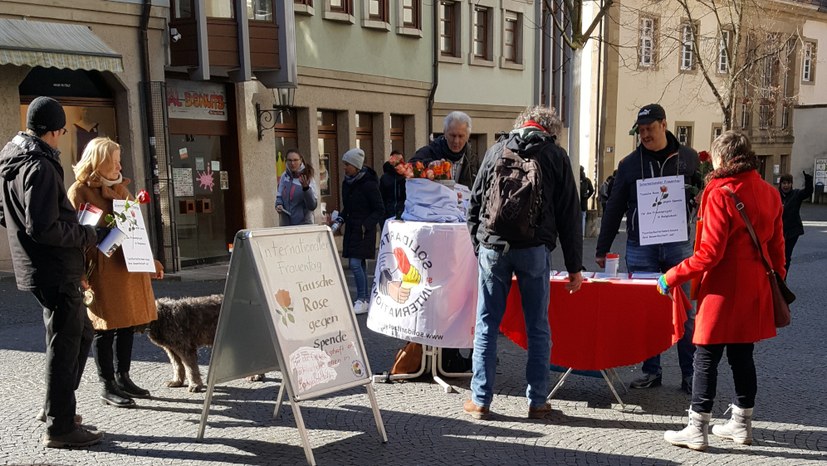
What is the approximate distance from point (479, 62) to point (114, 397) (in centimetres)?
1792

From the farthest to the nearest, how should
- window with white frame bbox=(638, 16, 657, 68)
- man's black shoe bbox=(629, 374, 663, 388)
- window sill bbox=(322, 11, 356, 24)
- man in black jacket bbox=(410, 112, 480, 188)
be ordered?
window with white frame bbox=(638, 16, 657, 68) → window sill bbox=(322, 11, 356, 24) → man in black jacket bbox=(410, 112, 480, 188) → man's black shoe bbox=(629, 374, 663, 388)

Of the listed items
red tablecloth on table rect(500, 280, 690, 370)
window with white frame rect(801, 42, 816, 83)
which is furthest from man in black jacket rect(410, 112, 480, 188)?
window with white frame rect(801, 42, 816, 83)

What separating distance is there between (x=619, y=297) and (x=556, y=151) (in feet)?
3.51

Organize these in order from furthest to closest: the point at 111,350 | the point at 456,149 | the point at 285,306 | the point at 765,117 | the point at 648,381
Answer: the point at 765,117 → the point at 456,149 → the point at 648,381 → the point at 111,350 → the point at 285,306

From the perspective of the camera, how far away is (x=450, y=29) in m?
21.4

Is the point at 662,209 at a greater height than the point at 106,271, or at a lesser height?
greater

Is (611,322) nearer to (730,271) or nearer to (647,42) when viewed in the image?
(730,271)

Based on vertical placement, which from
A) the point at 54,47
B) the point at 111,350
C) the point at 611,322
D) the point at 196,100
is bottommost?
the point at 111,350

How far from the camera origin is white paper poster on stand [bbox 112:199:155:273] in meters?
5.21

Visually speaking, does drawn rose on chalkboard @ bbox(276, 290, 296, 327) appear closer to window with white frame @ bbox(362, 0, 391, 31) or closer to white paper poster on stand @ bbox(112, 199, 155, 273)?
white paper poster on stand @ bbox(112, 199, 155, 273)

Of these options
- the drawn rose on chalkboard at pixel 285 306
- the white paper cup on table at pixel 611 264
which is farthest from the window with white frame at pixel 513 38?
the drawn rose on chalkboard at pixel 285 306

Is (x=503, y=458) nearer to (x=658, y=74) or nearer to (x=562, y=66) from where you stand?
(x=562, y=66)

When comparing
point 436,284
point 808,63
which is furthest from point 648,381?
point 808,63

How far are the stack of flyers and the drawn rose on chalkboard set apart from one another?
132 cm
